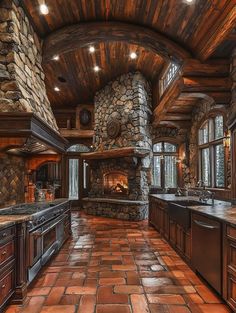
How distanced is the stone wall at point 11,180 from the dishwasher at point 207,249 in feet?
9.52

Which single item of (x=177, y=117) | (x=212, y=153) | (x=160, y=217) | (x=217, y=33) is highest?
(x=217, y=33)

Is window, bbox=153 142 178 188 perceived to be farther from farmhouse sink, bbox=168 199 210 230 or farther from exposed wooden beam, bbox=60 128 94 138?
farmhouse sink, bbox=168 199 210 230

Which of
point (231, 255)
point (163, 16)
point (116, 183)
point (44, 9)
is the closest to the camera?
point (231, 255)

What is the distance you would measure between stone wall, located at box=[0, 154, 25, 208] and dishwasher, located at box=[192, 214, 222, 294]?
2.90 m

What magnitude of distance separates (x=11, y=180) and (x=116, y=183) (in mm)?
4155

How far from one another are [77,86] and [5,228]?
641cm

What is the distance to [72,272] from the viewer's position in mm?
3176

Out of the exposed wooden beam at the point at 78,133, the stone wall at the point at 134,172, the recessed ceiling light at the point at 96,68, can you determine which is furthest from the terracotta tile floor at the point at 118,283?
the exposed wooden beam at the point at 78,133

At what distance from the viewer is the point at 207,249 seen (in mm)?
2650

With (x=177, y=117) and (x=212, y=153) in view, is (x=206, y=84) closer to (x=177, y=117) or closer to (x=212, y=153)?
(x=212, y=153)

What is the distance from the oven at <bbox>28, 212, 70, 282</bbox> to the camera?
269cm

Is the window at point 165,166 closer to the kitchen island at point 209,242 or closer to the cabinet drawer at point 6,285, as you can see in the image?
the kitchen island at point 209,242

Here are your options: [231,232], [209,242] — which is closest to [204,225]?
[209,242]

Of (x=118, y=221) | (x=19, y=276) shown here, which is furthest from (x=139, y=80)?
(x=19, y=276)
